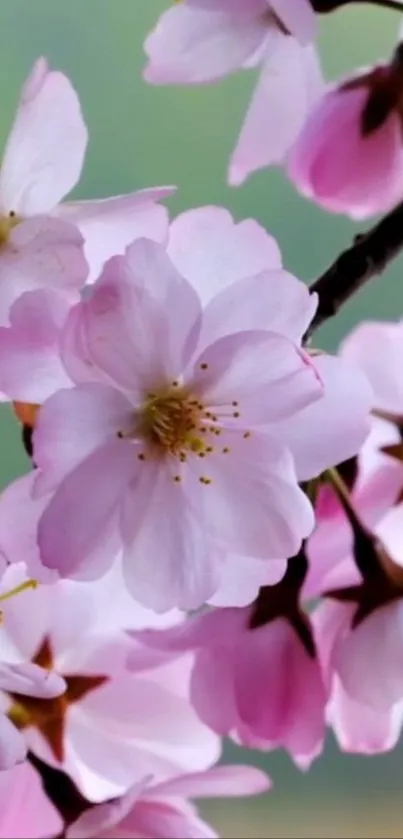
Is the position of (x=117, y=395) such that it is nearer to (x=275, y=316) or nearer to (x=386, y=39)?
(x=275, y=316)

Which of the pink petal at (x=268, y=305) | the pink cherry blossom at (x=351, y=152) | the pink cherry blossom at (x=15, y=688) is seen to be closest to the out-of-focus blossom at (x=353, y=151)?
the pink cherry blossom at (x=351, y=152)

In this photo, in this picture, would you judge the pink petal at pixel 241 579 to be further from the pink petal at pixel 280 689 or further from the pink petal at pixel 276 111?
the pink petal at pixel 276 111

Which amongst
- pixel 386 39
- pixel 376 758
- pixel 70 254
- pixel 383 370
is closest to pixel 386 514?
pixel 383 370

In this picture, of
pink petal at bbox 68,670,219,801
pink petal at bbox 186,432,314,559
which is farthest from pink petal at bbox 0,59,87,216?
pink petal at bbox 68,670,219,801

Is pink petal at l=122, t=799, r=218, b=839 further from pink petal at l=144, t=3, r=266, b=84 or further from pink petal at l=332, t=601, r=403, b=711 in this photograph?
pink petal at l=144, t=3, r=266, b=84

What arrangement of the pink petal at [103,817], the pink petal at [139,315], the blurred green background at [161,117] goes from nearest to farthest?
the pink petal at [139,315], the pink petal at [103,817], the blurred green background at [161,117]

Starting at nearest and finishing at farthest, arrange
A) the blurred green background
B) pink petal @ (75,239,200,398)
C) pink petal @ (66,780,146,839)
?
pink petal @ (75,239,200,398) → pink petal @ (66,780,146,839) → the blurred green background
